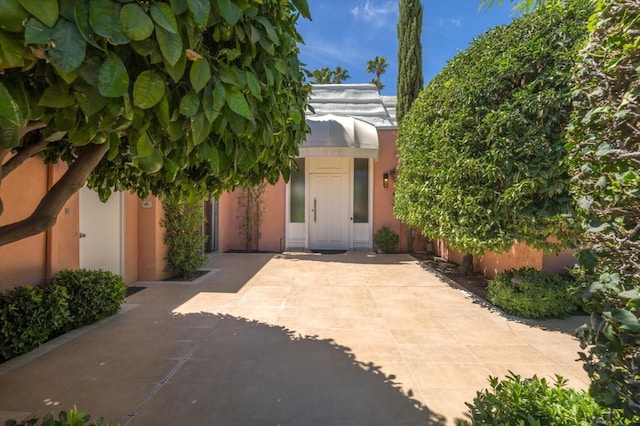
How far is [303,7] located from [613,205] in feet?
6.84

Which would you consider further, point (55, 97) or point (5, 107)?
point (55, 97)

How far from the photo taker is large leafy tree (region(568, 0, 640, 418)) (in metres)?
1.52

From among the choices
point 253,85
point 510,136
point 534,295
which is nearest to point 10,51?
point 253,85

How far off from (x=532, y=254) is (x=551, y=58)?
3985 millimetres

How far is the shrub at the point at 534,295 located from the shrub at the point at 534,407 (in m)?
3.55

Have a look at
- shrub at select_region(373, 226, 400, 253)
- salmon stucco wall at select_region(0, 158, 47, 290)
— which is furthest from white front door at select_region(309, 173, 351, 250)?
salmon stucco wall at select_region(0, 158, 47, 290)

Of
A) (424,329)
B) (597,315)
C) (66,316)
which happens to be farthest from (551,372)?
(66,316)

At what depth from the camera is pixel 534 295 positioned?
5949mm

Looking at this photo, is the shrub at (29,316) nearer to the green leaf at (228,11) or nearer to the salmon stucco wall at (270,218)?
the green leaf at (228,11)

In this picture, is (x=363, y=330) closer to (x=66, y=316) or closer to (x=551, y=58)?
(x=66, y=316)

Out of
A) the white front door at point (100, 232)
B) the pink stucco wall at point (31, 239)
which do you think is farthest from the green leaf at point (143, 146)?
the white front door at point (100, 232)

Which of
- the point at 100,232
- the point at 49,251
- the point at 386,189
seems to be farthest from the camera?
the point at 386,189

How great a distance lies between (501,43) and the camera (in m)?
6.20

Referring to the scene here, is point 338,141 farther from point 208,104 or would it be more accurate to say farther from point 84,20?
point 84,20
